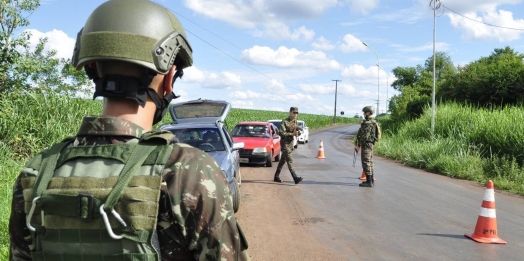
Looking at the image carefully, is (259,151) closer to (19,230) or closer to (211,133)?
(211,133)

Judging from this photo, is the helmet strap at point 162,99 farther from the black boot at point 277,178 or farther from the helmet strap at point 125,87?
the black boot at point 277,178

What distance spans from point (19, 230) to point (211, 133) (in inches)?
291

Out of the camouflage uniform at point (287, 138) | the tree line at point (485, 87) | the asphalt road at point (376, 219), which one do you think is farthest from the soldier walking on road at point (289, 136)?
the tree line at point (485, 87)

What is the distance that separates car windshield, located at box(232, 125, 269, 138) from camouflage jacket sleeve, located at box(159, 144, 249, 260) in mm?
14771

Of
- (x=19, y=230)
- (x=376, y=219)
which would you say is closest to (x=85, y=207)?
(x=19, y=230)

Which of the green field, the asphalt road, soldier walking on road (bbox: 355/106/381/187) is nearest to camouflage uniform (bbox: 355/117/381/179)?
soldier walking on road (bbox: 355/106/381/187)

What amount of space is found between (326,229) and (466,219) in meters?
2.74

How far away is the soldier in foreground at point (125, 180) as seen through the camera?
1354 mm

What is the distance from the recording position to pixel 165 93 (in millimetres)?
1663

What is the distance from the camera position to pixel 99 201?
1353mm

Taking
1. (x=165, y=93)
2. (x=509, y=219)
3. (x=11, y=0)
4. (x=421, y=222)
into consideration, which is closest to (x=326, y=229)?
(x=421, y=222)

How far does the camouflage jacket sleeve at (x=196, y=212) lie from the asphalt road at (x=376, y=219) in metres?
4.14

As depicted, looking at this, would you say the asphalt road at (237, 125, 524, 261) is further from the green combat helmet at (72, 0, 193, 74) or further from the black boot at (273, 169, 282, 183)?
the green combat helmet at (72, 0, 193, 74)

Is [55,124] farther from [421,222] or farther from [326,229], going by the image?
[421,222]
